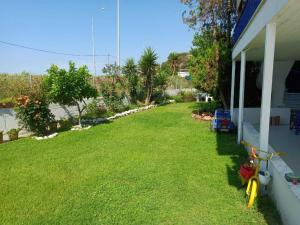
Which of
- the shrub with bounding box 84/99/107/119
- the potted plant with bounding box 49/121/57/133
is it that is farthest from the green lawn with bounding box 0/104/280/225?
the shrub with bounding box 84/99/107/119

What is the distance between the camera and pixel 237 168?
247 inches

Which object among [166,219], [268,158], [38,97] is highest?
[38,97]

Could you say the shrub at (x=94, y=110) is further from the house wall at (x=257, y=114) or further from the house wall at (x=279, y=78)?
the house wall at (x=279, y=78)

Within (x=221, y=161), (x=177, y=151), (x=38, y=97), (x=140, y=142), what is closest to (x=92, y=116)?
(x=38, y=97)

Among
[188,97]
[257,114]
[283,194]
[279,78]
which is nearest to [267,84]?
[283,194]

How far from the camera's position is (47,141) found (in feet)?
31.9

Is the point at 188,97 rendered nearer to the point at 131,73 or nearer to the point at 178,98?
the point at 178,98

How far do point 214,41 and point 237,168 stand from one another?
28.5ft

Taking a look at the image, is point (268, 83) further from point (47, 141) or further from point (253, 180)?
point (47, 141)

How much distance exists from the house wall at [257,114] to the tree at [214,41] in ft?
7.18

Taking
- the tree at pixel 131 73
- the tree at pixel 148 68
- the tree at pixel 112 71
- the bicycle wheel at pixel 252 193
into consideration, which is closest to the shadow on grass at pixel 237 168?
the bicycle wheel at pixel 252 193

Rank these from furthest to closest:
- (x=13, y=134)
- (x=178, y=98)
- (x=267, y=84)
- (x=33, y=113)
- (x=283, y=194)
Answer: (x=178, y=98) < (x=13, y=134) < (x=33, y=113) < (x=267, y=84) < (x=283, y=194)

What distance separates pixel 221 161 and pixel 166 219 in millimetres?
3092

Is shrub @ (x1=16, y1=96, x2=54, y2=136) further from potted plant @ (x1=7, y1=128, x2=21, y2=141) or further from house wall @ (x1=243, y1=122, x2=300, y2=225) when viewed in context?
house wall @ (x1=243, y1=122, x2=300, y2=225)
